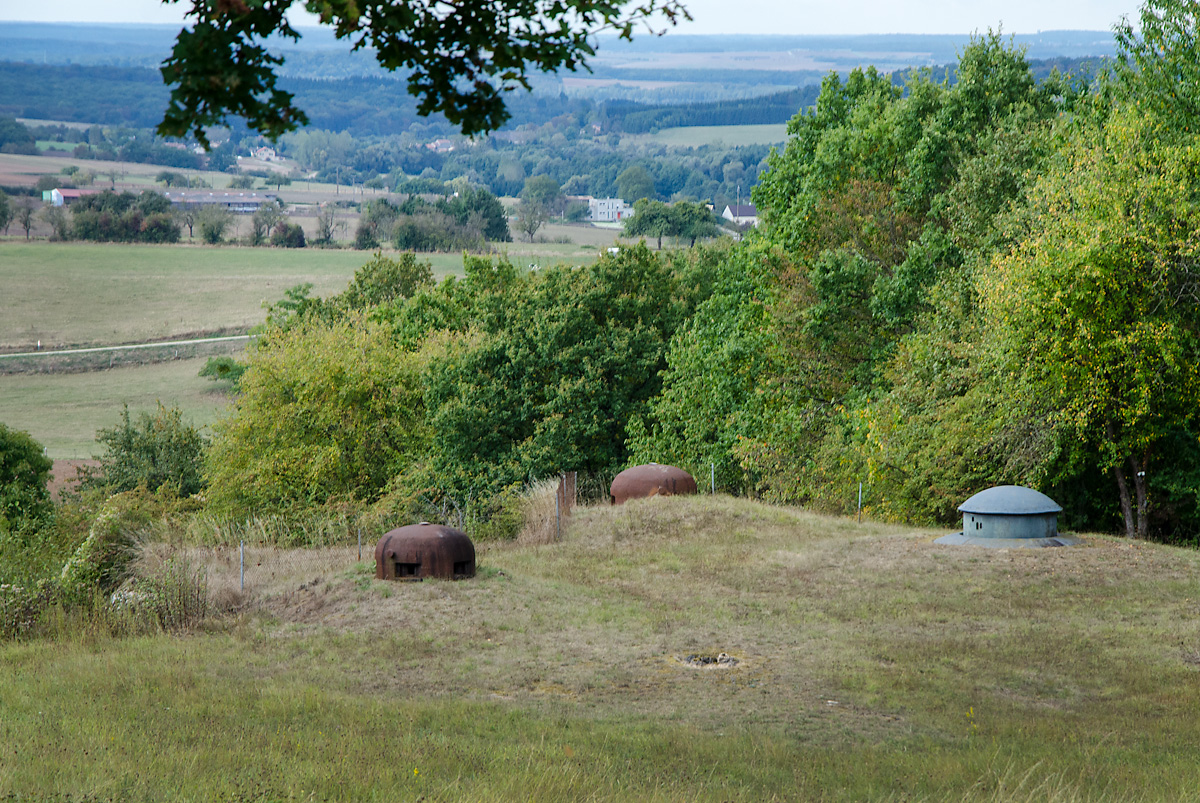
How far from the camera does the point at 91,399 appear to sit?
71375mm

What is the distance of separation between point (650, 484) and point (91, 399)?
58.1 m

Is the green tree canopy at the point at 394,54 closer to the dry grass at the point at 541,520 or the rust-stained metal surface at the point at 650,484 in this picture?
the dry grass at the point at 541,520

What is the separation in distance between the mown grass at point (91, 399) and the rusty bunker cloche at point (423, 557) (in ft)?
156

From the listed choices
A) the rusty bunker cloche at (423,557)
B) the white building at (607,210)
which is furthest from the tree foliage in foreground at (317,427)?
the white building at (607,210)

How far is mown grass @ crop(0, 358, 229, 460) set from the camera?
62906mm

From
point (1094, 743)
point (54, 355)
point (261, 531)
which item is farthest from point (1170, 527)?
point (54, 355)

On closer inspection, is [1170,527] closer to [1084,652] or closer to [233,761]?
[1084,652]

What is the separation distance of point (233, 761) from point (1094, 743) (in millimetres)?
7110

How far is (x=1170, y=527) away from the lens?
2644 cm

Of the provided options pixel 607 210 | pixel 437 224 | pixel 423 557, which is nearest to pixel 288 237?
pixel 437 224

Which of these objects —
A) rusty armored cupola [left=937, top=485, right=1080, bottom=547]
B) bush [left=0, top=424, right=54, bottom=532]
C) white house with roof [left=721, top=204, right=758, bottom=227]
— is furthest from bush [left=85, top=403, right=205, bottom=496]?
white house with roof [left=721, top=204, right=758, bottom=227]

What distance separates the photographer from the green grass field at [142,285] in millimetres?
91963

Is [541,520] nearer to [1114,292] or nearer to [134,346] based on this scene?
[1114,292]

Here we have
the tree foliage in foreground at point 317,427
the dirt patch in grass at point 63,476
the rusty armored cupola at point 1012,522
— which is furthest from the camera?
the dirt patch in grass at point 63,476
